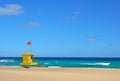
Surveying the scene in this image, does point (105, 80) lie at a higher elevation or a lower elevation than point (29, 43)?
lower

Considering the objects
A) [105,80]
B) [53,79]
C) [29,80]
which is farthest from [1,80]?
[105,80]

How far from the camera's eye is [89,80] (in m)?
15.6

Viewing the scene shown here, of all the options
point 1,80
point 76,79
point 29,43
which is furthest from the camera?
point 29,43

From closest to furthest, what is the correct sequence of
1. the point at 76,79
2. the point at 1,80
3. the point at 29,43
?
the point at 1,80 → the point at 76,79 → the point at 29,43

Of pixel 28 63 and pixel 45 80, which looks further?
pixel 28 63

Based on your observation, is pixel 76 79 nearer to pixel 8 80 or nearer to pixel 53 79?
pixel 53 79

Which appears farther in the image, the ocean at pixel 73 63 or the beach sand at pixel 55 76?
the ocean at pixel 73 63

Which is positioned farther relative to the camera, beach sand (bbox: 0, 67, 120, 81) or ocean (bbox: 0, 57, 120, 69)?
ocean (bbox: 0, 57, 120, 69)

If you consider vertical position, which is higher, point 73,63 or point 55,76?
point 73,63

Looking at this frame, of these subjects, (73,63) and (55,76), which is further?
(73,63)

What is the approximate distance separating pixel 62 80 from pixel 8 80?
2599 millimetres

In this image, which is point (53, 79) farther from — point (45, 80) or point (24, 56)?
point (24, 56)

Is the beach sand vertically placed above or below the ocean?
below

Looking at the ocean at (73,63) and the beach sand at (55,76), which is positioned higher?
A: the ocean at (73,63)
